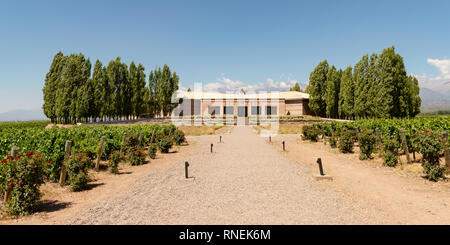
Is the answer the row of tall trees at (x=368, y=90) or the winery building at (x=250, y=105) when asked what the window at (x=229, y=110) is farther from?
the row of tall trees at (x=368, y=90)

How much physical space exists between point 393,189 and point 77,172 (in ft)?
35.1

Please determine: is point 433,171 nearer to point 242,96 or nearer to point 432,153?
point 432,153

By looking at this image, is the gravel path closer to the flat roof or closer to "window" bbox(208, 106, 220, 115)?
"window" bbox(208, 106, 220, 115)

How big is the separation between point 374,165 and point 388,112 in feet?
87.8

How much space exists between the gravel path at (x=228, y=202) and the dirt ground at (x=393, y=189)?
0.69m

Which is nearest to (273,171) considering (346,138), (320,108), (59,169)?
(346,138)

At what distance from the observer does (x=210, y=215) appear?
5.33m

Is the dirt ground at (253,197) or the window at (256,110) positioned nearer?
→ the dirt ground at (253,197)

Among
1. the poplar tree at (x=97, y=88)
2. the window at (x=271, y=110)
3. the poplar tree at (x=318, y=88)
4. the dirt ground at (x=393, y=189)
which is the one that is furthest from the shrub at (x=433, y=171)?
the poplar tree at (x=97, y=88)

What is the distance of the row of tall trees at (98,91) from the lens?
131 feet

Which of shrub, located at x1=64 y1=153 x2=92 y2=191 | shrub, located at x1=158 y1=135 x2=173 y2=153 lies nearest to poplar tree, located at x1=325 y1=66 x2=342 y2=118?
shrub, located at x1=158 y1=135 x2=173 y2=153

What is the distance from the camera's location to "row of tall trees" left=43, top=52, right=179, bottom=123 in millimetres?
39844
